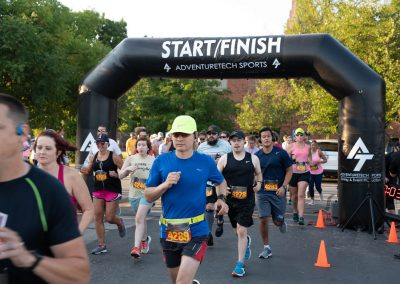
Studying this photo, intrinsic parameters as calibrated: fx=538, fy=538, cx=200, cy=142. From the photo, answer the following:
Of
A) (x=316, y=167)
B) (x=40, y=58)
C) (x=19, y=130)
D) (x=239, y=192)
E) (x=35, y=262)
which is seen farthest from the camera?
(x=40, y=58)

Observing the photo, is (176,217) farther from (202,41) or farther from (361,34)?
(361,34)

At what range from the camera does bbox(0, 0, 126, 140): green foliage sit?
16172 millimetres

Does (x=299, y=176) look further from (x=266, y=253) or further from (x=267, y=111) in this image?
(x=267, y=111)

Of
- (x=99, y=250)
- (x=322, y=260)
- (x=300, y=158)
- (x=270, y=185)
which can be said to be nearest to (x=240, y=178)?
(x=270, y=185)

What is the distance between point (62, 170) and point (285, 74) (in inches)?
266

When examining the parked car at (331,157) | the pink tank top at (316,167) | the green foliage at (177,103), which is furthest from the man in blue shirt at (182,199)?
the green foliage at (177,103)

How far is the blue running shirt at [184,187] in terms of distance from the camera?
4633 millimetres

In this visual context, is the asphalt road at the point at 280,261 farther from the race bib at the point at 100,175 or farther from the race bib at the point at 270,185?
the race bib at the point at 100,175

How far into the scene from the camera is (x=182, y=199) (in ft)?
15.2

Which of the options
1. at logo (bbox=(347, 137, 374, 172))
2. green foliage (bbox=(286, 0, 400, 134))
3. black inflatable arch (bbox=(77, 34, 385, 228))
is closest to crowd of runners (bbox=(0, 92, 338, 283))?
black inflatable arch (bbox=(77, 34, 385, 228))

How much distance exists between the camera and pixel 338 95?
10.2 meters

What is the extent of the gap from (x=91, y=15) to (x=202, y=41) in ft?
64.6

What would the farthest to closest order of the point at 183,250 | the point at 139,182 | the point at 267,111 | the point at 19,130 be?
1. the point at 267,111
2. the point at 139,182
3. the point at 183,250
4. the point at 19,130

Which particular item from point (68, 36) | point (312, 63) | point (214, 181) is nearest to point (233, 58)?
point (312, 63)
